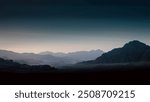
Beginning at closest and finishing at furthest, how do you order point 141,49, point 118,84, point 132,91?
point 132,91
point 118,84
point 141,49

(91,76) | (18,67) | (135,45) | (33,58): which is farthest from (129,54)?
(18,67)

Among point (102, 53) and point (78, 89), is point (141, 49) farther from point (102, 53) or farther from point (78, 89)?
point (78, 89)

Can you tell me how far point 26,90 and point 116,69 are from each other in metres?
0.99

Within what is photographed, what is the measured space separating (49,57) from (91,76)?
0.48m

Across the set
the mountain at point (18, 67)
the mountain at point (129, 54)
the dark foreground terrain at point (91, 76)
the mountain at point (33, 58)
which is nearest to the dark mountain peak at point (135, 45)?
the mountain at point (129, 54)

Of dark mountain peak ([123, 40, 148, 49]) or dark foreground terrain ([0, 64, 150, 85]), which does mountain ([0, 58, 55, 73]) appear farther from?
dark mountain peak ([123, 40, 148, 49])

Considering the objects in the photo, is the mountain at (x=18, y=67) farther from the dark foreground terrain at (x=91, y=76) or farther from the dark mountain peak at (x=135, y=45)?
the dark mountain peak at (x=135, y=45)

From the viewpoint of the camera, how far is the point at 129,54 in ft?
12.1

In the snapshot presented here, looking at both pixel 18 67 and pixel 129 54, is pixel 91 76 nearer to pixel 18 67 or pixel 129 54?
pixel 129 54

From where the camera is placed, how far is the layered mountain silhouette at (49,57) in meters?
3.70

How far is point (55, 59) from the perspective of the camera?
3.70 meters

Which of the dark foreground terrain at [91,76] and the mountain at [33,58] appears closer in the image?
the dark foreground terrain at [91,76]

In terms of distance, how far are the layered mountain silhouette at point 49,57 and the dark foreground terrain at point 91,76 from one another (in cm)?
9

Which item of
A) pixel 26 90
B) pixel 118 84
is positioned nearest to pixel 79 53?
pixel 118 84
